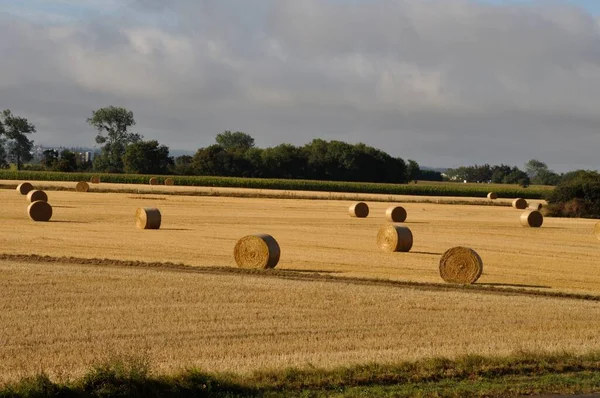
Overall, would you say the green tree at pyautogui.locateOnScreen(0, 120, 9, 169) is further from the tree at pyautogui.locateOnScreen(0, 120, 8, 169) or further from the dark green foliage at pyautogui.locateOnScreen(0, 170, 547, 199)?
the dark green foliage at pyautogui.locateOnScreen(0, 170, 547, 199)

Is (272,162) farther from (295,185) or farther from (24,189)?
(24,189)

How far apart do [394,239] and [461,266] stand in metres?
7.96

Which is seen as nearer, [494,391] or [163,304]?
[494,391]

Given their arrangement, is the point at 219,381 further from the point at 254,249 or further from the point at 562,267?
the point at 562,267

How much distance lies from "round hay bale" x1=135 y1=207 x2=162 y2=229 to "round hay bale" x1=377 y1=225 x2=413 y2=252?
431 inches

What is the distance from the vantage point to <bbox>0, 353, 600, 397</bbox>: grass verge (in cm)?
1061

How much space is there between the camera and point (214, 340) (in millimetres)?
14828

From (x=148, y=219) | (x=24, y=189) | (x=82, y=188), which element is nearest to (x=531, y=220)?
(x=148, y=219)

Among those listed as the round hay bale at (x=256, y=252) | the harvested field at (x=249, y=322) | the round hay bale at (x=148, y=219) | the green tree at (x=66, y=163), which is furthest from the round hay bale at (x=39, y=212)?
the green tree at (x=66, y=163)

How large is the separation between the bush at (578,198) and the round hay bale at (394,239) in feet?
119

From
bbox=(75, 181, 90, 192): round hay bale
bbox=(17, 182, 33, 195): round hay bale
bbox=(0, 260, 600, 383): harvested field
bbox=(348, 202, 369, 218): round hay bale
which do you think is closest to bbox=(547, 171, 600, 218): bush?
bbox=(348, 202, 369, 218): round hay bale

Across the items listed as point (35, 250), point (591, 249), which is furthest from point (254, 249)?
point (591, 249)

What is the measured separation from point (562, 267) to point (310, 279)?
31.6ft

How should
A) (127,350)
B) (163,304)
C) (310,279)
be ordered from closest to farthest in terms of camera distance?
(127,350) < (163,304) < (310,279)
